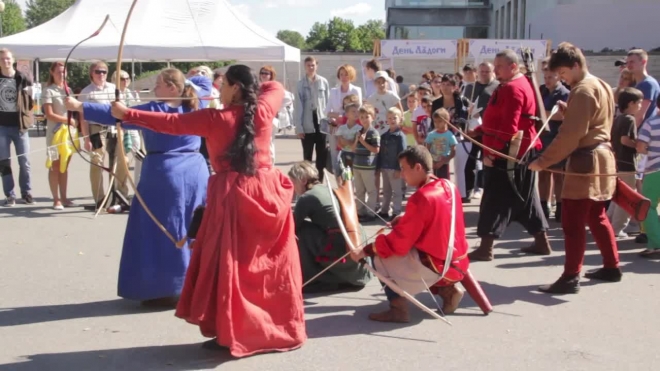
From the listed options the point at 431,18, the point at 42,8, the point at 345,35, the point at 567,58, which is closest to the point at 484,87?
the point at 567,58

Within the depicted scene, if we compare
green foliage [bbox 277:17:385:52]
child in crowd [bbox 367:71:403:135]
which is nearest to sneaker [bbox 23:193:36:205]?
child in crowd [bbox 367:71:403:135]

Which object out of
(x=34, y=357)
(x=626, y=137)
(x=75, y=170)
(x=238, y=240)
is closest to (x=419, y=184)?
(x=238, y=240)

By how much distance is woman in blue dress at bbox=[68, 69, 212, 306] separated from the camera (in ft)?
18.0

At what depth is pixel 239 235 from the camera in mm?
4516

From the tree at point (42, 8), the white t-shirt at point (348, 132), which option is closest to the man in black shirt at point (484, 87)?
the white t-shirt at point (348, 132)

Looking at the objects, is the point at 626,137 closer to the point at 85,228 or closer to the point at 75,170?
the point at 85,228

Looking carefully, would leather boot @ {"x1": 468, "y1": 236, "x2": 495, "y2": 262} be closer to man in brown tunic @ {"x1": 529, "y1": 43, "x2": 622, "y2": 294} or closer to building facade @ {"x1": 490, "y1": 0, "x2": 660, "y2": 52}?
man in brown tunic @ {"x1": 529, "y1": 43, "x2": 622, "y2": 294}

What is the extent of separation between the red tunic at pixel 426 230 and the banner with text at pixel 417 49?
61.9 ft

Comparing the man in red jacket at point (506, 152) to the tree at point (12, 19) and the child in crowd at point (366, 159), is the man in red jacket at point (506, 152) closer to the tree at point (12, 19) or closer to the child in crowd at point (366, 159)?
the child in crowd at point (366, 159)

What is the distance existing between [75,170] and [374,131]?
7.36 m

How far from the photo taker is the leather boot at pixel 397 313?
5.33m

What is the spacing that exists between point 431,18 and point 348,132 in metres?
43.4

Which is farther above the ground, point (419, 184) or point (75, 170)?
point (419, 184)

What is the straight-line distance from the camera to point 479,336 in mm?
5051
